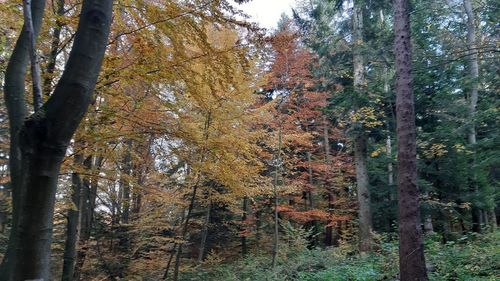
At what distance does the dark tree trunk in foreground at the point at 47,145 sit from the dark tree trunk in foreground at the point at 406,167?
4.96m

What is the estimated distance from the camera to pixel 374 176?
45.1ft

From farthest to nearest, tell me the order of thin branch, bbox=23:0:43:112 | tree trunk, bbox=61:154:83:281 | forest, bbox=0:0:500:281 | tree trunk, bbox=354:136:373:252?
tree trunk, bbox=354:136:373:252, tree trunk, bbox=61:154:83:281, forest, bbox=0:0:500:281, thin branch, bbox=23:0:43:112

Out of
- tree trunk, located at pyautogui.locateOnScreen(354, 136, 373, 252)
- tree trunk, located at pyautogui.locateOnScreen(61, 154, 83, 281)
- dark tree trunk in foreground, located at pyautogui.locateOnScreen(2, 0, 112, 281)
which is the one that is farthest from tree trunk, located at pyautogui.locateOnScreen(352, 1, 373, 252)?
dark tree trunk in foreground, located at pyautogui.locateOnScreen(2, 0, 112, 281)

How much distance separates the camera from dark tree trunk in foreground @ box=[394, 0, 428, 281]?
203 inches

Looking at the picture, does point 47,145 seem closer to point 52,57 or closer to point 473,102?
point 52,57

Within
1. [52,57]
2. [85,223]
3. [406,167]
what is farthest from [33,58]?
[85,223]

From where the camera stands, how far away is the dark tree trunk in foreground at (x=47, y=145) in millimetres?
1757

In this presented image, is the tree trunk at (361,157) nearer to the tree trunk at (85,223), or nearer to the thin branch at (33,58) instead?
the tree trunk at (85,223)

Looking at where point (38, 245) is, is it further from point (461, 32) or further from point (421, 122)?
point (461, 32)

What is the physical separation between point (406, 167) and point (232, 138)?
10.5 ft

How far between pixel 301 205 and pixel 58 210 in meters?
13.3

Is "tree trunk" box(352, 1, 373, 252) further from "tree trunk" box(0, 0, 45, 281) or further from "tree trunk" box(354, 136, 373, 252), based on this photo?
"tree trunk" box(0, 0, 45, 281)

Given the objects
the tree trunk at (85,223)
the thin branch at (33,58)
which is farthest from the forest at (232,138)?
the tree trunk at (85,223)

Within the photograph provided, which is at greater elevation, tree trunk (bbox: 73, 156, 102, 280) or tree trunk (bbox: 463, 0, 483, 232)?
tree trunk (bbox: 463, 0, 483, 232)
